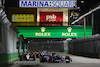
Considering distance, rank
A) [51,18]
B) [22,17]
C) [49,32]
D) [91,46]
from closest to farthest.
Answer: [91,46], [49,32], [22,17], [51,18]

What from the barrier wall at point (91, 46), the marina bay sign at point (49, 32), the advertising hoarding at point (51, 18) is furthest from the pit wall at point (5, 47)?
the advertising hoarding at point (51, 18)

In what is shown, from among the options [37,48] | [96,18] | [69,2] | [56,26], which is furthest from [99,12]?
[37,48]

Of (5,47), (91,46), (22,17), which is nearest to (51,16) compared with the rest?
(22,17)

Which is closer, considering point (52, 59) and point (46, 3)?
point (52, 59)

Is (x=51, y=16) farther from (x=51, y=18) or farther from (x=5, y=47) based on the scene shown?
(x=5, y=47)

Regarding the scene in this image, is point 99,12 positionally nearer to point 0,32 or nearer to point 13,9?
point 13,9

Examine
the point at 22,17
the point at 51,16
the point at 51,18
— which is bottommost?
the point at 51,18

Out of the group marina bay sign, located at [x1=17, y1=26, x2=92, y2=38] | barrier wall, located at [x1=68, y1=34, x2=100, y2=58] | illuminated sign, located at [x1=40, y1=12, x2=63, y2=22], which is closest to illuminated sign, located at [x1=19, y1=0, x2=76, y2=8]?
illuminated sign, located at [x1=40, y1=12, x2=63, y2=22]

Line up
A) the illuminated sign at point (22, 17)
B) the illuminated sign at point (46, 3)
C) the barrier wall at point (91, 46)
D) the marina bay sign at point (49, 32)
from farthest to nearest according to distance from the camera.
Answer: the illuminated sign at point (46, 3) < the illuminated sign at point (22, 17) < the marina bay sign at point (49, 32) < the barrier wall at point (91, 46)

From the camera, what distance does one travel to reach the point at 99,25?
5072cm

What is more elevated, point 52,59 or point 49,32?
point 49,32

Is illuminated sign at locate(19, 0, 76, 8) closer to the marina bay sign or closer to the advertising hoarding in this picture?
the advertising hoarding

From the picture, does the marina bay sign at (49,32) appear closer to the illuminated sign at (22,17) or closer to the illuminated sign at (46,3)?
the illuminated sign at (22,17)

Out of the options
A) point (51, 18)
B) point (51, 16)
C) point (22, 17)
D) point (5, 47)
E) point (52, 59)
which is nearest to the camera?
point (5, 47)
